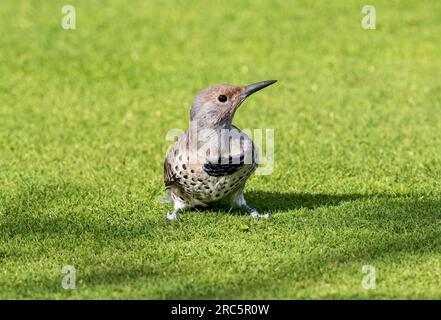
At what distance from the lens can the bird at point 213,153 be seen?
7359 mm

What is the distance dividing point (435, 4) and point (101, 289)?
12517mm

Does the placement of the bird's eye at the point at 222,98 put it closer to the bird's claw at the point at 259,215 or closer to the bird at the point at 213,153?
the bird at the point at 213,153

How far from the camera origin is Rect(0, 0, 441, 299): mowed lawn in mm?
6762

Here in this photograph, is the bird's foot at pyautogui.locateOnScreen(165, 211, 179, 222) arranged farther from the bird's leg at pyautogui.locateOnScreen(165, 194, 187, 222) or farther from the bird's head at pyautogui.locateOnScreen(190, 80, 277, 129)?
the bird's head at pyautogui.locateOnScreen(190, 80, 277, 129)

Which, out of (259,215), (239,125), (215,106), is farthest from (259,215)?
(239,125)

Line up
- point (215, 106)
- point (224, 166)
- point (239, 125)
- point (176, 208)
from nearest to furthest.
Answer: point (224, 166) < point (215, 106) < point (176, 208) < point (239, 125)

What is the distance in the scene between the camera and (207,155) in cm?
736

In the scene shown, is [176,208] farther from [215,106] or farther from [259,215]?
[215,106]

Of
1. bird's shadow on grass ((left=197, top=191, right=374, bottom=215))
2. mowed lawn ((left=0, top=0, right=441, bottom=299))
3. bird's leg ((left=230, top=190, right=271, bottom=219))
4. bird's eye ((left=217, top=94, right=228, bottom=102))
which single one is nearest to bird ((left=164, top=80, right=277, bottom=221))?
bird's eye ((left=217, top=94, right=228, bottom=102))

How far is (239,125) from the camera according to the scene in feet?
37.7

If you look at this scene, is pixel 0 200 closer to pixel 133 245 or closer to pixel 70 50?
pixel 133 245

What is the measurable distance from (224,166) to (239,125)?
420cm

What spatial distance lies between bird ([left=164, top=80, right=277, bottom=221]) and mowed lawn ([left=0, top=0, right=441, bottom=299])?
35 cm

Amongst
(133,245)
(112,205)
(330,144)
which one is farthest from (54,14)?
(133,245)
